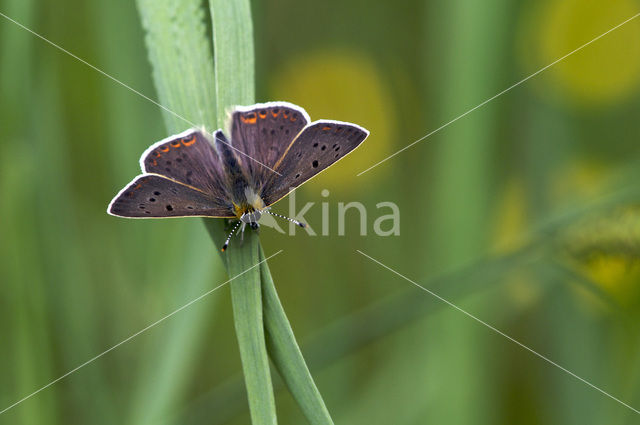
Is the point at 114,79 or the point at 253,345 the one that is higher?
the point at 114,79

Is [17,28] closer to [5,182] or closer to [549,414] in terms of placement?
[5,182]

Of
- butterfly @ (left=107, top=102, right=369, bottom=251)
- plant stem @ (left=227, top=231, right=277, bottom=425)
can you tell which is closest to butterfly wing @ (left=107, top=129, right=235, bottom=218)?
butterfly @ (left=107, top=102, right=369, bottom=251)

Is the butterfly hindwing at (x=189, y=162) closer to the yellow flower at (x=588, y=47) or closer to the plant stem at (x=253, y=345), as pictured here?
the plant stem at (x=253, y=345)

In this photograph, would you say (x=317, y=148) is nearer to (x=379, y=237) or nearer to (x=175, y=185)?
(x=175, y=185)

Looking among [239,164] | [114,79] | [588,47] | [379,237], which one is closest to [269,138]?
[239,164]

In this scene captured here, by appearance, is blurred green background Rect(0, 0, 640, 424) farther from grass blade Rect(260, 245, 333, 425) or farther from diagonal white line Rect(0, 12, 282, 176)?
grass blade Rect(260, 245, 333, 425)

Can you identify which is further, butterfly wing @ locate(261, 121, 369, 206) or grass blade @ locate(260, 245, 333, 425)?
butterfly wing @ locate(261, 121, 369, 206)

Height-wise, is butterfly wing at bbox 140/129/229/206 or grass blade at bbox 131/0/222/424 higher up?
grass blade at bbox 131/0/222/424

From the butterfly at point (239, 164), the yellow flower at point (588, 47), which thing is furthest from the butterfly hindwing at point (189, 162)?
the yellow flower at point (588, 47)
